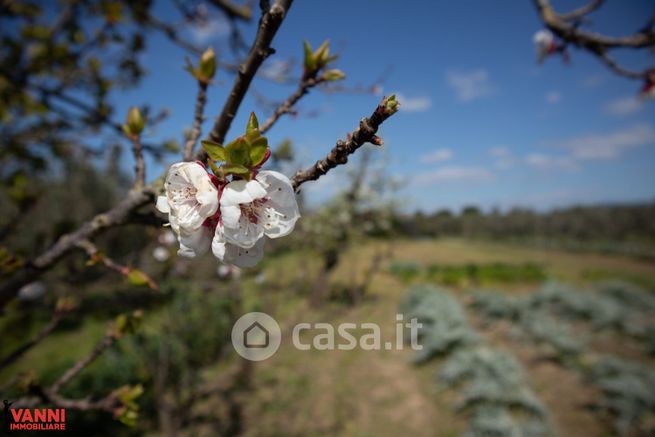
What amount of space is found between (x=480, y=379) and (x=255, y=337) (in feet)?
17.1

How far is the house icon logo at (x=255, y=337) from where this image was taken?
6.95 metres

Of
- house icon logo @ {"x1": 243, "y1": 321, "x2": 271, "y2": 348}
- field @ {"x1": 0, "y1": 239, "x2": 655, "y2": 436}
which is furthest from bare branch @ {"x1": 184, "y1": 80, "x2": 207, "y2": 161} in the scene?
house icon logo @ {"x1": 243, "y1": 321, "x2": 271, "y2": 348}

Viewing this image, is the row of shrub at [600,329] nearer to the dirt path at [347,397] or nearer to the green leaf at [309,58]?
the dirt path at [347,397]

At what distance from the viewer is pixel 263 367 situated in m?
8.40

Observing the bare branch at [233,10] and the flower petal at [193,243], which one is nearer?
the flower petal at [193,243]

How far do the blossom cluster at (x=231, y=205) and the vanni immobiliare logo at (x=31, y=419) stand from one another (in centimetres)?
105

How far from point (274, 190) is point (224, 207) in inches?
5.5

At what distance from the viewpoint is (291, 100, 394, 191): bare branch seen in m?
0.58

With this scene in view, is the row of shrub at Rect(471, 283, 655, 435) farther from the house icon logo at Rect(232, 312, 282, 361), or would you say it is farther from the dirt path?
the house icon logo at Rect(232, 312, 282, 361)

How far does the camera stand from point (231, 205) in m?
0.70

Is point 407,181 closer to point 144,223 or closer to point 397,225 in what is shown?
point 397,225

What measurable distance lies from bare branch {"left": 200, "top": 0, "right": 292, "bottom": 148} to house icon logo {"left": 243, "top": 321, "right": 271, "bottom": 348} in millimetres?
6992

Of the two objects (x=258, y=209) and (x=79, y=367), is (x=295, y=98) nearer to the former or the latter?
(x=258, y=209)

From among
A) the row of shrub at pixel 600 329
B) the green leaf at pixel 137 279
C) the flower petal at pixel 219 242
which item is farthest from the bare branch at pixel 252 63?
the row of shrub at pixel 600 329
